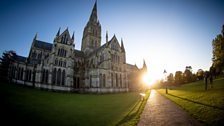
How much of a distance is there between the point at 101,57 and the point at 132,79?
→ 2669cm

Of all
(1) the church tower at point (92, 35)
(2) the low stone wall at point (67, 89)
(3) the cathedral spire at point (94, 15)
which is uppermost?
(3) the cathedral spire at point (94, 15)

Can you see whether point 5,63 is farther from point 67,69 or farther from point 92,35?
point 92,35

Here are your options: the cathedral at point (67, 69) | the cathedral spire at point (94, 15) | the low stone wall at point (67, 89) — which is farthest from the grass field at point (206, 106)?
the cathedral spire at point (94, 15)

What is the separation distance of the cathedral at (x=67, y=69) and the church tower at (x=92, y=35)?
37.8 feet

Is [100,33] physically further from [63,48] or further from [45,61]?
[45,61]

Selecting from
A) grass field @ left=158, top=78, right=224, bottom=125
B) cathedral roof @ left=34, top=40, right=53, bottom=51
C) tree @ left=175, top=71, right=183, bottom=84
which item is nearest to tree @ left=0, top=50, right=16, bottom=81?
cathedral roof @ left=34, top=40, right=53, bottom=51

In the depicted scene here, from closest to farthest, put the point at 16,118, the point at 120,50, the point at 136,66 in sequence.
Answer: the point at 16,118 < the point at 120,50 < the point at 136,66

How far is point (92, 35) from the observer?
2343 inches

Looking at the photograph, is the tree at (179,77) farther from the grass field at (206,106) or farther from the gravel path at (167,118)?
the gravel path at (167,118)

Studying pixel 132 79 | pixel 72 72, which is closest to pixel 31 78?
pixel 72 72

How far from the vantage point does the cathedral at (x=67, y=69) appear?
35438 millimetres

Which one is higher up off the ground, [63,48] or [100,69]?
[63,48]

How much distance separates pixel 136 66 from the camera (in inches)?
2953

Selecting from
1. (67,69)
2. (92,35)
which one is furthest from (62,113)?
(92,35)
